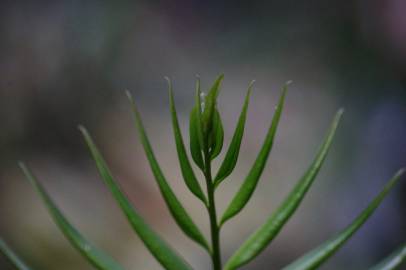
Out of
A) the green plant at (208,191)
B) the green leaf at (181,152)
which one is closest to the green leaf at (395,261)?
the green plant at (208,191)

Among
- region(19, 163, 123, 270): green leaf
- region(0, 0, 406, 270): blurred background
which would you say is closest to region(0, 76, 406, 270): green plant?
region(19, 163, 123, 270): green leaf

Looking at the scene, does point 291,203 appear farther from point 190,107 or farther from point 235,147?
point 190,107

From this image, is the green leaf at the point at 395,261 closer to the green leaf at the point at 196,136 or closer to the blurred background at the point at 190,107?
the green leaf at the point at 196,136

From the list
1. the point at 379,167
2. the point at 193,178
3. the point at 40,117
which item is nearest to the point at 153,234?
the point at 193,178

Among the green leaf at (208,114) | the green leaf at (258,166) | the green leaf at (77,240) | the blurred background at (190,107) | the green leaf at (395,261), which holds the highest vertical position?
the green leaf at (208,114)

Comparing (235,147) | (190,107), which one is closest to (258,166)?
(235,147)

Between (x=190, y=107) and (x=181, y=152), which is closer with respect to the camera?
(x=181, y=152)
